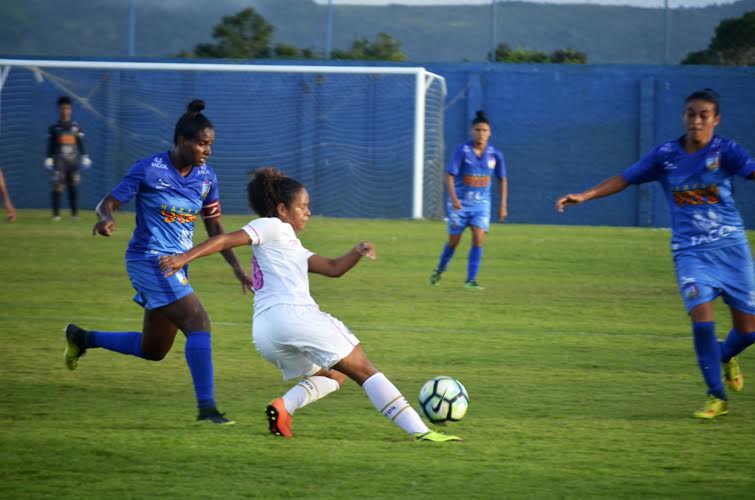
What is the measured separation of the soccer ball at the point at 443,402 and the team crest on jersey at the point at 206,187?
1.92m

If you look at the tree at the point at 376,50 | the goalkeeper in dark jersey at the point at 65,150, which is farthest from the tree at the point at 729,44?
the goalkeeper in dark jersey at the point at 65,150

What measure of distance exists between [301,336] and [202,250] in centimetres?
67

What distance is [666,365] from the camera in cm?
843

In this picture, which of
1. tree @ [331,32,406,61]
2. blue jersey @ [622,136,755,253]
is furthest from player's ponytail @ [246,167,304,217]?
tree @ [331,32,406,61]

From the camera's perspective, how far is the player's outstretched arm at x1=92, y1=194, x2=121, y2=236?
614 cm

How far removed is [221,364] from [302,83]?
21.4 m

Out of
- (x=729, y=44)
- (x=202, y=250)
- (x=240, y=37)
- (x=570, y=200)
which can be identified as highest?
(x=240, y=37)

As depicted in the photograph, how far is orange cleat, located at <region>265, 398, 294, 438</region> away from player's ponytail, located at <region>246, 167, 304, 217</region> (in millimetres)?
1042

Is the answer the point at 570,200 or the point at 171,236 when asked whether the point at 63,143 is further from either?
the point at 570,200

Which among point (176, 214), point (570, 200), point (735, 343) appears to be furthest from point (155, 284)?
point (735, 343)

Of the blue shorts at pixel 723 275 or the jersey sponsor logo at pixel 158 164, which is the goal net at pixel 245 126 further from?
the jersey sponsor logo at pixel 158 164

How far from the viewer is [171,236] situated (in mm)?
6594

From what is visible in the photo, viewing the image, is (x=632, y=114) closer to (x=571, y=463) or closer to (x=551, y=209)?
(x=551, y=209)

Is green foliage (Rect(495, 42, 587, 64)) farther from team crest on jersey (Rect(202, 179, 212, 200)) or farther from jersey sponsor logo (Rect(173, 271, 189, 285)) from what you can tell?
jersey sponsor logo (Rect(173, 271, 189, 285))
